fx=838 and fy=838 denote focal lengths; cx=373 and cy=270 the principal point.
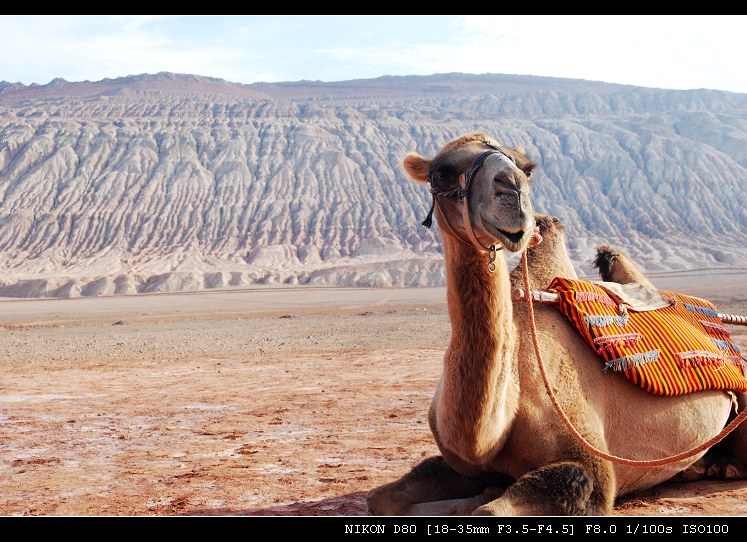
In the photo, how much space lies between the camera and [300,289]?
6950cm

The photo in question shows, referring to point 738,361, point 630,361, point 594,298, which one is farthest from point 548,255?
point 738,361

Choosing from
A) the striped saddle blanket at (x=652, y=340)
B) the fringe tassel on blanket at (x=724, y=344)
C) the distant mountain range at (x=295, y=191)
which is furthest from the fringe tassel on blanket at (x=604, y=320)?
the distant mountain range at (x=295, y=191)

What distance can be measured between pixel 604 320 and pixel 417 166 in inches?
77.8

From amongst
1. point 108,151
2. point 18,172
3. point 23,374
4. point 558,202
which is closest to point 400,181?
point 558,202

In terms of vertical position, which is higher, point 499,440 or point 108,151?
point 108,151

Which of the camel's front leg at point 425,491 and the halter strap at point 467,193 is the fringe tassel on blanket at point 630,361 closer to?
the camel's front leg at point 425,491

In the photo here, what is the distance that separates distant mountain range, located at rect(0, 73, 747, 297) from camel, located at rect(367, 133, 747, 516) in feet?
209

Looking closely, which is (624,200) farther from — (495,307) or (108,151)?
(495,307)

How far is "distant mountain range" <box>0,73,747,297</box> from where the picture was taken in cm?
8444

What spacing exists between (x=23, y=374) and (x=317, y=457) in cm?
1111

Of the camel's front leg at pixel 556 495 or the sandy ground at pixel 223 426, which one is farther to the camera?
the sandy ground at pixel 223 426

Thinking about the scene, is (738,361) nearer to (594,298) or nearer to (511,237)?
(594,298)

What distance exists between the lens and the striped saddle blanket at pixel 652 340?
240 inches

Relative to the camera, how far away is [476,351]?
4.95m
